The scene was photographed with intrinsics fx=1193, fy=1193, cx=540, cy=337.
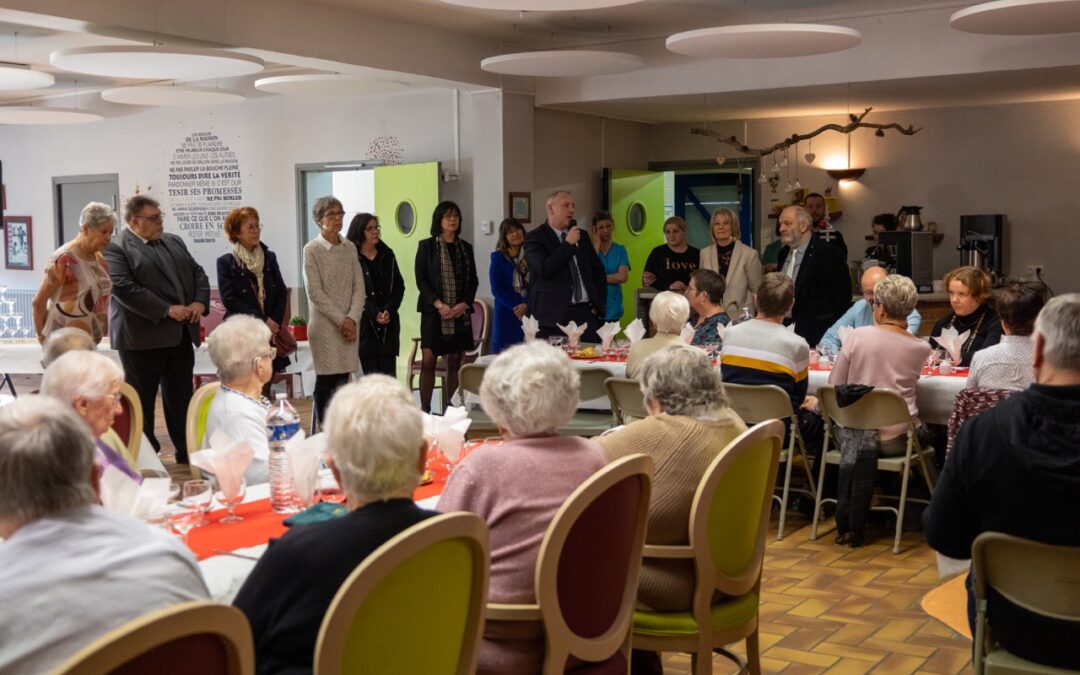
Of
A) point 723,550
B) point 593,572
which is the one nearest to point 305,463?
point 593,572

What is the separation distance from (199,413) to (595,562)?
6.75ft

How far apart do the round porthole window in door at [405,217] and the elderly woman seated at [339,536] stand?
9.17m

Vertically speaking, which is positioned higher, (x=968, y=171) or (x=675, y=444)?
(x=968, y=171)

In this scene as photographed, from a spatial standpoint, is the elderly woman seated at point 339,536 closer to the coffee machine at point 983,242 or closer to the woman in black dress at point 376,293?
the woman in black dress at point 376,293

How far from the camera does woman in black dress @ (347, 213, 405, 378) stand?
8.29 meters

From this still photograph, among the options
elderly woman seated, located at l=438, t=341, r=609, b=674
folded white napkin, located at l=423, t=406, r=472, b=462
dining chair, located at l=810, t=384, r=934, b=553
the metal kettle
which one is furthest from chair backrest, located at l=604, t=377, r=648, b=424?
the metal kettle

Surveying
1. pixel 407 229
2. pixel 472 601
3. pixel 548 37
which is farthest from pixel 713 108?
pixel 472 601

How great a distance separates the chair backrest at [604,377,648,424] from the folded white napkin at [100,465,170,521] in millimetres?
3280

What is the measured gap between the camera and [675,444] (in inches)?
130

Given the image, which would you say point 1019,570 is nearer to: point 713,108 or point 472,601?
point 472,601

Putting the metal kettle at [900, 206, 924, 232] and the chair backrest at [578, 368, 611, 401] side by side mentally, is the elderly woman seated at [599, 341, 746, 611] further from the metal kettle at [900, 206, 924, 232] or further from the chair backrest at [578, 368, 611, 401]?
the metal kettle at [900, 206, 924, 232]

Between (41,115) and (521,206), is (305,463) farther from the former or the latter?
(41,115)

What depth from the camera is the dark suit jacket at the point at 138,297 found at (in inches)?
284

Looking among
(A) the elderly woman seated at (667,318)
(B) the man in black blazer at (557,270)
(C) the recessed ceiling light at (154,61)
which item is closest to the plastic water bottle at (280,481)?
(A) the elderly woman seated at (667,318)
